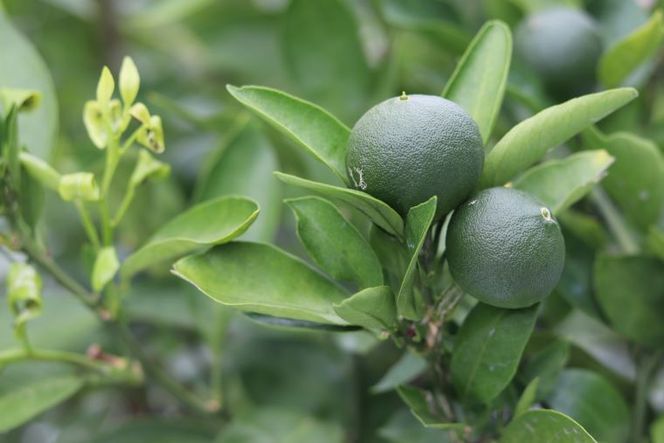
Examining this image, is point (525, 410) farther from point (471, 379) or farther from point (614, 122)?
point (614, 122)

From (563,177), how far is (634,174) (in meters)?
0.15

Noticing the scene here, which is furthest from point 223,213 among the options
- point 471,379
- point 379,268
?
point 471,379

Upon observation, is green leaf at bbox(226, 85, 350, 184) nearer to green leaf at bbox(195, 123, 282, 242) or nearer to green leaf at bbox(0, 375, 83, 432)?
green leaf at bbox(195, 123, 282, 242)

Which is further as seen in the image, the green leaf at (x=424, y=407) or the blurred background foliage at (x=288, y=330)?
the blurred background foliage at (x=288, y=330)

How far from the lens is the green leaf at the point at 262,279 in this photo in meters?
0.75

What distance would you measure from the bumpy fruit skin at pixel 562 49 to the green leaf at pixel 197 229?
46 centimetres

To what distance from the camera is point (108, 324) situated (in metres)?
0.97

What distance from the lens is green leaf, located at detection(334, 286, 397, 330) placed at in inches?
26.8

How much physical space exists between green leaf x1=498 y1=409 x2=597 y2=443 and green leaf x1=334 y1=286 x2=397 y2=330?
0.15 meters

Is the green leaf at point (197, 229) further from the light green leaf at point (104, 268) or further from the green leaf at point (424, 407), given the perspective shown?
the green leaf at point (424, 407)

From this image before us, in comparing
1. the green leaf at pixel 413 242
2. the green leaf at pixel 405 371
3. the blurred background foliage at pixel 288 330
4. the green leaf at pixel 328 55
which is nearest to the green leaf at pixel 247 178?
the blurred background foliage at pixel 288 330

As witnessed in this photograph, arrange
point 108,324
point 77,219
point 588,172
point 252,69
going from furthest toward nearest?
point 252,69, point 77,219, point 108,324, point 588,172

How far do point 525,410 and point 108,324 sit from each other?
474mm

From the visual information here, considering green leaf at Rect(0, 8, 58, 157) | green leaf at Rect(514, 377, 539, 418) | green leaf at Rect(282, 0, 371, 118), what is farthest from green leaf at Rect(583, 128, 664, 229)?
green leaf at Rect(0, 8, 58, 157)
